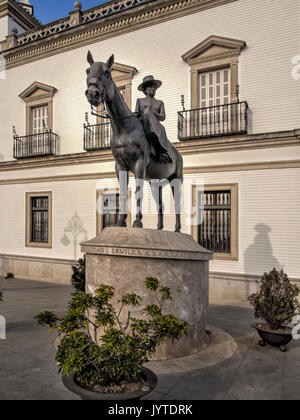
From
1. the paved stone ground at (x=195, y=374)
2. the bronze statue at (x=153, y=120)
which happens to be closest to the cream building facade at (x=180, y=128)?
the paved stone ground at (x=195, y=374)

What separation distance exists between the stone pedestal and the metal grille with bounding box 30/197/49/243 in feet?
37.4

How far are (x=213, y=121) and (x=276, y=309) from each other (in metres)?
8.10

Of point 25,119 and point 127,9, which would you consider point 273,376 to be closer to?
point 127,9

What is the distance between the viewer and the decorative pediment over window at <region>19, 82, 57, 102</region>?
52.0 feet

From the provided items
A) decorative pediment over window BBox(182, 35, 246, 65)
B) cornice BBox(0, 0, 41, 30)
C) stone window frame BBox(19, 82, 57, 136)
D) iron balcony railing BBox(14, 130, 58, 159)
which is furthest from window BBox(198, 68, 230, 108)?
cornice BBox(0, 0, 41, 30)

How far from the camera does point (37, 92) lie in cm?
1641

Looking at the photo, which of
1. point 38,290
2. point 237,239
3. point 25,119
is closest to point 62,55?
point 25,119

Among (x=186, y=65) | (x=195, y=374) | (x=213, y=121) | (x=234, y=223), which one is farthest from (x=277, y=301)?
(x=186, y=65)

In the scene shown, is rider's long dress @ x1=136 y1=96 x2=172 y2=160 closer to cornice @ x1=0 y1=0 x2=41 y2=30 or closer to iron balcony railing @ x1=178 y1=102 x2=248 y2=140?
iron balcony railing @ x1=178 y1=102 x2=248 y2=140

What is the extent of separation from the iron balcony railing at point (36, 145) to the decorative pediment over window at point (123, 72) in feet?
13.7

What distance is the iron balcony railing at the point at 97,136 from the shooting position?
46.4 feet

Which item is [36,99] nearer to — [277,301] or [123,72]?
[123,72]

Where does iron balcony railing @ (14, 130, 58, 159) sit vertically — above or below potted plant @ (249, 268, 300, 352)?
above

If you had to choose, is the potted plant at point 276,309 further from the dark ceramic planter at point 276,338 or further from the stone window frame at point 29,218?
the stone window frame at point 29,218
